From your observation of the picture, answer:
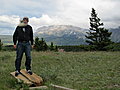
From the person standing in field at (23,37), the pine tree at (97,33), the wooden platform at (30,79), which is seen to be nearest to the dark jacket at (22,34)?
the person standing in field at (23,37)

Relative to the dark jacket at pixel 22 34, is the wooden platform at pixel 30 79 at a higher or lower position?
lower

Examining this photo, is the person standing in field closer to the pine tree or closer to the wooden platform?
the wooden platform

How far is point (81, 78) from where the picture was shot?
9648 millimetres

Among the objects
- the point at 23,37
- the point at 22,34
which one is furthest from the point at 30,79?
the point at 22,34

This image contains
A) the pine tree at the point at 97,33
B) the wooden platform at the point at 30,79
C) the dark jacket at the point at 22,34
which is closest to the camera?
the wooden platform at the point at 30,79

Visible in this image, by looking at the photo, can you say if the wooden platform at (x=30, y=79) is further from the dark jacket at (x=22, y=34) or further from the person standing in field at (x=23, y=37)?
the dark jacket at (x=22, y=34)

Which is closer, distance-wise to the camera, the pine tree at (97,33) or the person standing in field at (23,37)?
the person standing in field at (23,37)

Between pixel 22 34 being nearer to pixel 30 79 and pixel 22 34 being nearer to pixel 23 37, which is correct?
pixel 23 37

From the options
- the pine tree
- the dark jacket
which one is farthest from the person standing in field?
the pine tree

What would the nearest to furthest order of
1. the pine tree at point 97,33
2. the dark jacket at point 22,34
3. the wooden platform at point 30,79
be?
1. the wooden platform at point 30,79
2. the dark jacket at point 22,34
3. the pine tree at point 97,33

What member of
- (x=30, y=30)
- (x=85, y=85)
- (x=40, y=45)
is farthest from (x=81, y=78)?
(x=40, y=45)

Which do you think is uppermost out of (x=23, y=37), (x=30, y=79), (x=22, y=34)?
(x=22, y=34)

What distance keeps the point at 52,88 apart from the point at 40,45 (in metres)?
42.8

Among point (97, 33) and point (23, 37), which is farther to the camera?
point (97, 33)
